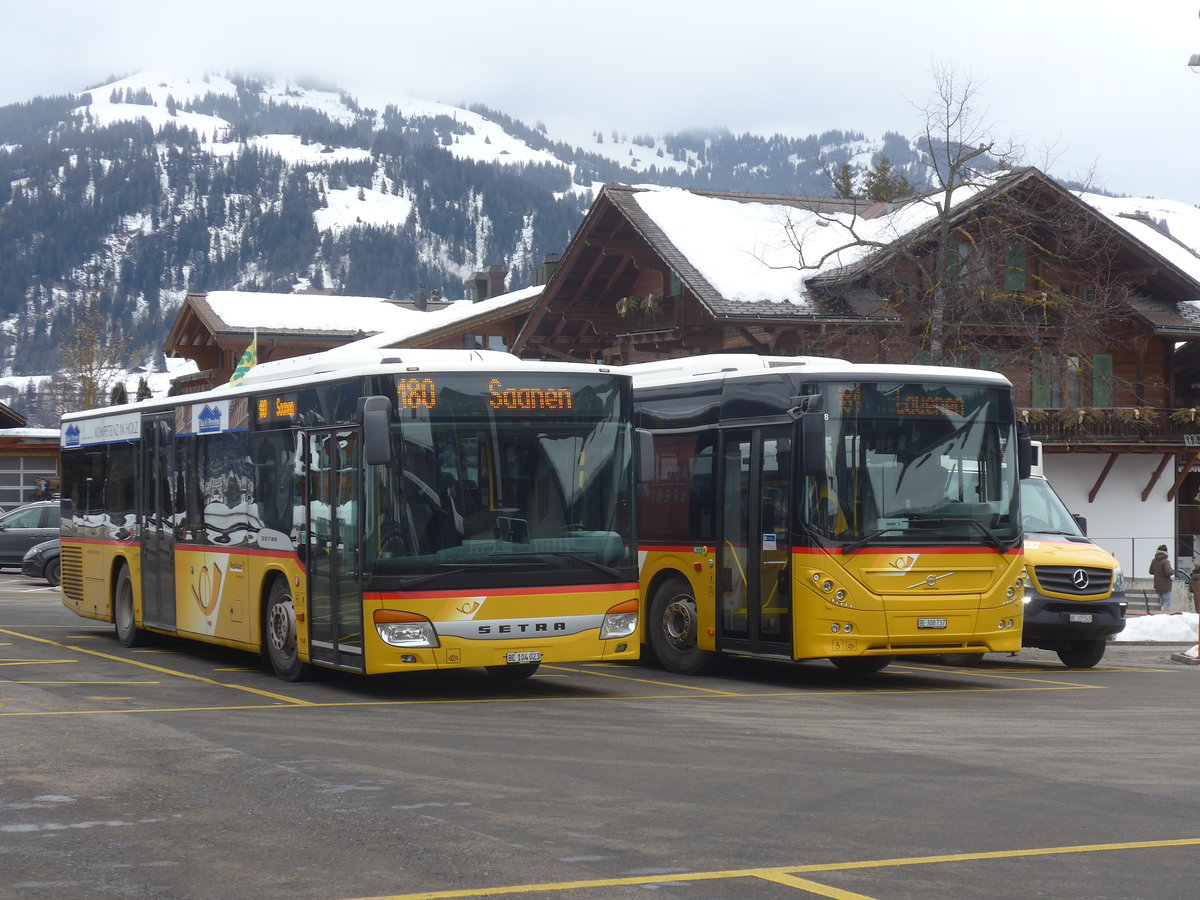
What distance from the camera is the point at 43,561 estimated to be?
35.9 meters

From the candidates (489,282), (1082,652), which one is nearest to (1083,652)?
(1082,652)

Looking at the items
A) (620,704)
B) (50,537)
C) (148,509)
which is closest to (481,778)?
(620,704)

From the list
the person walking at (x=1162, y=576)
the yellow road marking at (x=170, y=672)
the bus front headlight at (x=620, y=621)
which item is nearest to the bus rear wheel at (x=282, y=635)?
the yellow road marking at (x=170, y=672)

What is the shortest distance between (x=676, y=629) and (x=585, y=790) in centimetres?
776

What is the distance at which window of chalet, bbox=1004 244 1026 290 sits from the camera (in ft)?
133

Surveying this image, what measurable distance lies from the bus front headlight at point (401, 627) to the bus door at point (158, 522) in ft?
17.4

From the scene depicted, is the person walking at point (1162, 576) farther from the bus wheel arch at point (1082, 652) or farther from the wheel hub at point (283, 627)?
the wheel hub at point (283, 627)

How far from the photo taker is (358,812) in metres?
8.69

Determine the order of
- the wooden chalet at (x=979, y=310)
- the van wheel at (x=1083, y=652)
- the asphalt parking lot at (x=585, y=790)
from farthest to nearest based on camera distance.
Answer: the wooden chalet at (x=979, y=310)
the van wheel at (x=1083, y=652)
the asphalt parking lot at (x=585, y=790)

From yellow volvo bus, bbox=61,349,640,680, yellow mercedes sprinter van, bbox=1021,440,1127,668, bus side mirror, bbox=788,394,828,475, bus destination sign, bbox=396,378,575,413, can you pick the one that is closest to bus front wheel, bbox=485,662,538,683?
yellow volvo bus, bbox=61,349,640,680

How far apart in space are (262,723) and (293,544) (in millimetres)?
→ 2902

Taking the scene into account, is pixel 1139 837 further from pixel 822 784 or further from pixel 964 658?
pixel 964 658

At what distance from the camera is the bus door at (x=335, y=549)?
14023mm

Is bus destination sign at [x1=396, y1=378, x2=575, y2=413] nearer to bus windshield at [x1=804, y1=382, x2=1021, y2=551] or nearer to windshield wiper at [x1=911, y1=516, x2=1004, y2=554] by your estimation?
bus windshield at [x1=804, y1=382, x2=1021, y2=551]
